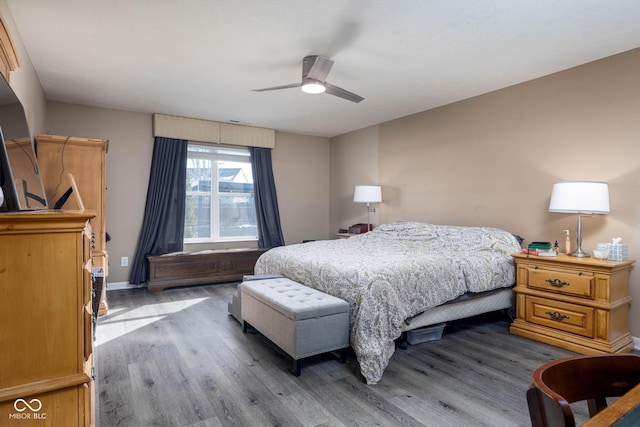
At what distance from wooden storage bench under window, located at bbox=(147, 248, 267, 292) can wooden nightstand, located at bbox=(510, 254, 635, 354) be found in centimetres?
353

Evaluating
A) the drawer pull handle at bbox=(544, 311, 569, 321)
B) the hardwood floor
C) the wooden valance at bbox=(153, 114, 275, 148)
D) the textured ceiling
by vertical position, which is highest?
the textured ceiling

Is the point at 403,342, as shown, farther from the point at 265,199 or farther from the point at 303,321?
the point at 265,199

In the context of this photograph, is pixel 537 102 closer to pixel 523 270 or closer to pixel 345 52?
pixel 523 270

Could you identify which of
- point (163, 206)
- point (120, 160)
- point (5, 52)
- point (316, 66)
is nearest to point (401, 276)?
point (316, 66)

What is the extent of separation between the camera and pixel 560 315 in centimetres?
287

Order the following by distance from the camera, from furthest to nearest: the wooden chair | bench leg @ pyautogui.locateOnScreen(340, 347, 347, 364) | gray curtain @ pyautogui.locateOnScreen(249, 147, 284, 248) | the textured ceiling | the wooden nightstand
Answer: gray curtain @ pyautogui.locateOnScreen(249, 147, 284, 248), the wooden nightstand, bench leg @ pyautogui.locateOnScreen(340, 347, 347, 364), the textured ceiling, the wooden chair

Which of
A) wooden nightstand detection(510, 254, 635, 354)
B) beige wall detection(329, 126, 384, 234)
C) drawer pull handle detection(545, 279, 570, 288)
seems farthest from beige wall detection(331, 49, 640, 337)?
drawer pull handle detection(545, 279, 570, 288)

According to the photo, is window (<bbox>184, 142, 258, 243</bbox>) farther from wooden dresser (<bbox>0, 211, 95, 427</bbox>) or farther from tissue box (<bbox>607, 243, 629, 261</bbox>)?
tissue box (<bbox>607, 243, 629, 261</bbox>)

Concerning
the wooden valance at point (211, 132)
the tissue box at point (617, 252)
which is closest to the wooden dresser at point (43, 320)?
the tissue box at point (617, 252)

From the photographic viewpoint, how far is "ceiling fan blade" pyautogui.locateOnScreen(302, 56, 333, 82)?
2918 millimetres

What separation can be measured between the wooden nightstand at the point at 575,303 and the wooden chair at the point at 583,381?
2.16m

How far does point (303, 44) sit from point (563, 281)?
2.82 meters

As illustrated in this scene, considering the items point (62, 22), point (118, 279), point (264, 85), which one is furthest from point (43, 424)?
point (118, 279)

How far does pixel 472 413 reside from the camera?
75.6 inches
